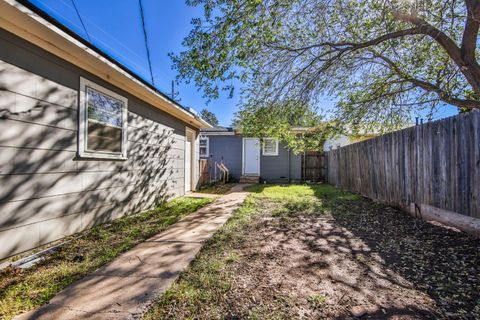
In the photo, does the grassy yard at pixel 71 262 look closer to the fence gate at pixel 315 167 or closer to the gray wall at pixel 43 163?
the gray wall at pixel 43 163

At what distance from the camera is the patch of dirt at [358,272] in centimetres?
196

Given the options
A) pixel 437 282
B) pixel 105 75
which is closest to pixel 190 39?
pixel 105 75

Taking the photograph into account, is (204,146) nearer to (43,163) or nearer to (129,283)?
(43,163)

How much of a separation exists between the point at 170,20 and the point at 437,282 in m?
7.93

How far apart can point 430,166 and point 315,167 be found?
9.06 metres

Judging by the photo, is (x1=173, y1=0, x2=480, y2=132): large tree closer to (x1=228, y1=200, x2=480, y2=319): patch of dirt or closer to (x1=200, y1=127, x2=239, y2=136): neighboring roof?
(x1=228, y1=200, x2=480, y2=319): patch of dirt

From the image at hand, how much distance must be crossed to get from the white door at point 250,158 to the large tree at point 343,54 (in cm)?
664

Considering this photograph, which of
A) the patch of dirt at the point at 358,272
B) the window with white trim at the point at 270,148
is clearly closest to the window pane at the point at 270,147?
the window with white trim at the point at 270,148

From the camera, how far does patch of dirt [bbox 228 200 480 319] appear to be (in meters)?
1.96

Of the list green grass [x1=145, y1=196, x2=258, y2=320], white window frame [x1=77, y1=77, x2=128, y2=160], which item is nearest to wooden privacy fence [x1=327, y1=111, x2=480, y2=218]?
green grass [x1=145, y1=196, x2=258, y2=320]

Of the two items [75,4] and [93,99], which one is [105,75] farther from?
[75,4]

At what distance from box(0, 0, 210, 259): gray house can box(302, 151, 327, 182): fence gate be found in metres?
9.33

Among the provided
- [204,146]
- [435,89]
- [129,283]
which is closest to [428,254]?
[129,283]

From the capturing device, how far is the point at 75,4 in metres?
3.68
